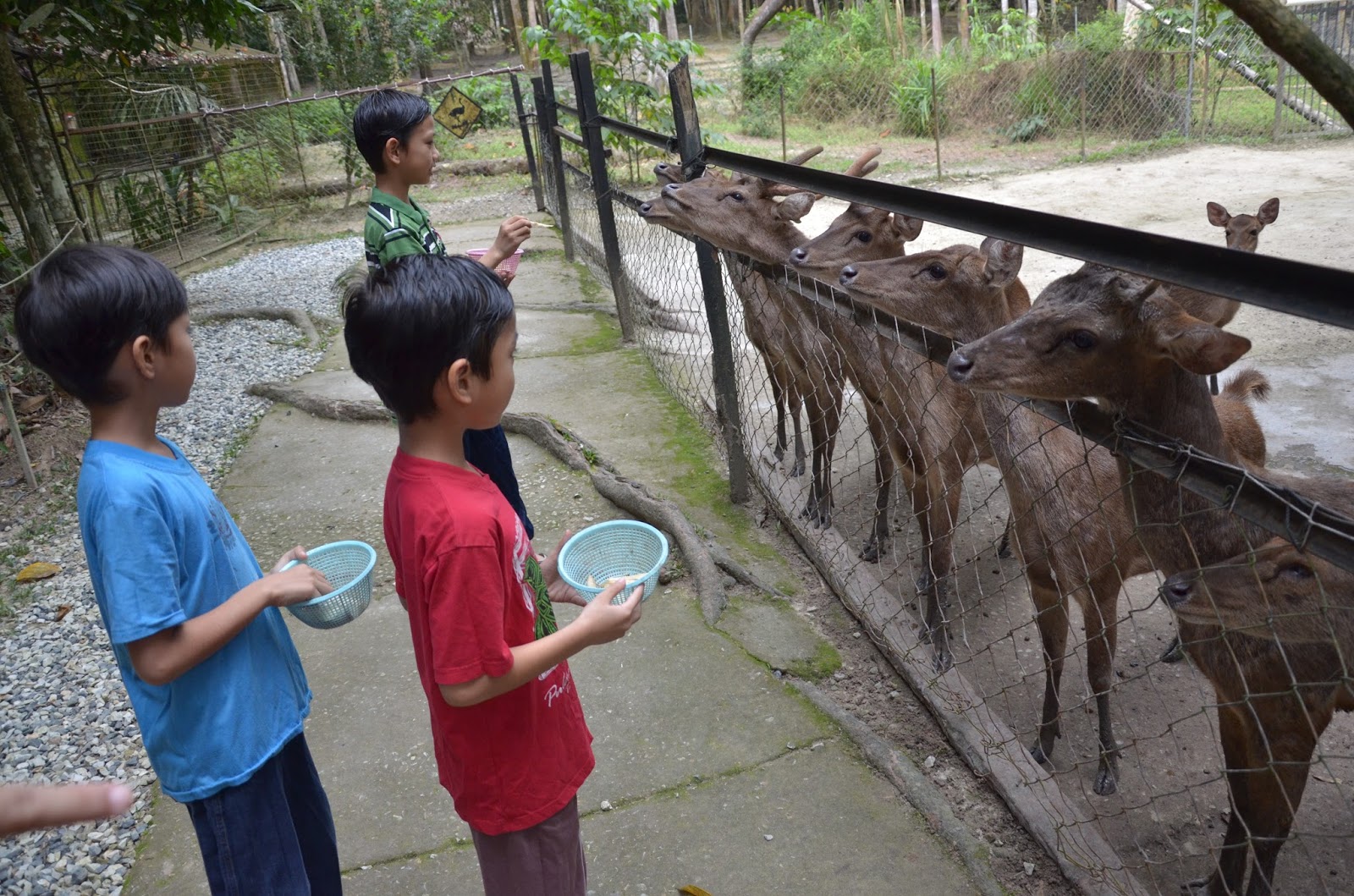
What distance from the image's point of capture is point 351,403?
A: 579cm

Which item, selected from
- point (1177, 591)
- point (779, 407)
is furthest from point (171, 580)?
point (779, 407)

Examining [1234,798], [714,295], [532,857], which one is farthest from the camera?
[714,295]

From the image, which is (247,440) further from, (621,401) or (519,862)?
(519,862)

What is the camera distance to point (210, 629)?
5.18 feet

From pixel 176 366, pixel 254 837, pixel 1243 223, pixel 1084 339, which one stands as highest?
pixel 176 366

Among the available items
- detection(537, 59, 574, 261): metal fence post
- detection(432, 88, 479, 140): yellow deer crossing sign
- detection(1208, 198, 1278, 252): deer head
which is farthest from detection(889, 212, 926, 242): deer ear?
detection(432, 88, 479, 140): yellow deer crossing sign

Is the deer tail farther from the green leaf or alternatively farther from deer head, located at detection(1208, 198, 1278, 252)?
the green leaf

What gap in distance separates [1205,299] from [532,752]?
324 centimetres

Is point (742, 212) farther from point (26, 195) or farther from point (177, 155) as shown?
point (177, 155)

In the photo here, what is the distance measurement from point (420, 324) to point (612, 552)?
2.81 feet

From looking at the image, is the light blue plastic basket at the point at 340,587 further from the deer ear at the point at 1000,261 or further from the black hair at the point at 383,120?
the deer ear at the point at 1000,261

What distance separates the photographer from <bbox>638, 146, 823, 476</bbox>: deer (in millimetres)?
4374

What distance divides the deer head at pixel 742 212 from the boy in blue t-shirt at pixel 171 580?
276cm

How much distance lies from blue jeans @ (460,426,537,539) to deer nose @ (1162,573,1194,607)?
182 centimetres
